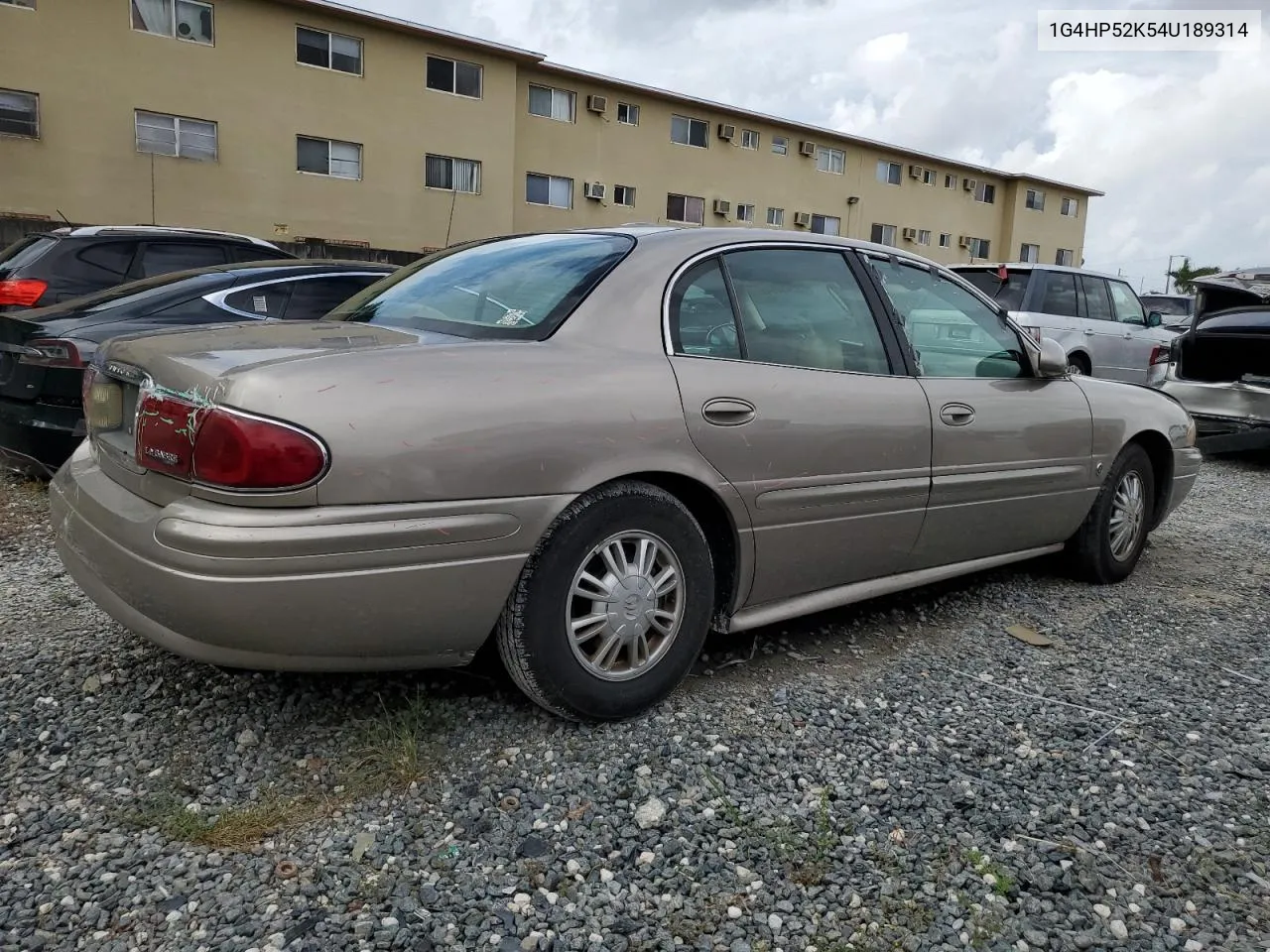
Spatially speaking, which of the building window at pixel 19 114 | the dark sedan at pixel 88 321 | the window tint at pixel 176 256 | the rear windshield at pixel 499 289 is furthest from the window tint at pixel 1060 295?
the building window at pixel 19 114

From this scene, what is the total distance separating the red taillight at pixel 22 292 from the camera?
604cm

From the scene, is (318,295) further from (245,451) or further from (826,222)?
(826,222)

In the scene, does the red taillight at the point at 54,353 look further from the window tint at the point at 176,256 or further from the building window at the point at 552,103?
the building window at the point at 552,103

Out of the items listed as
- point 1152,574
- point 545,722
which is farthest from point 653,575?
point 1152,574

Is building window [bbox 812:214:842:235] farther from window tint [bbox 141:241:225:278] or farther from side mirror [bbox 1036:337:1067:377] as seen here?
side mirror [bbox 1036:337:1067:377]

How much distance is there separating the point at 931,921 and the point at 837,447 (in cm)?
151

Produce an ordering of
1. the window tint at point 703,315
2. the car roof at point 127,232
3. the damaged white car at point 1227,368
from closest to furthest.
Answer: the window tint at point 703,315, the car roof at point 127,232, the damaged white car at point 1227,368

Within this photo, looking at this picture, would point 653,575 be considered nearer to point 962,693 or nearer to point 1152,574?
point 962,693

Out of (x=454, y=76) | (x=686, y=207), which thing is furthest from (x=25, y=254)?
(x=686, y=207)

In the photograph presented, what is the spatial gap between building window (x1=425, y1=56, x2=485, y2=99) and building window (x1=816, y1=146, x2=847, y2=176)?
12.0 metres

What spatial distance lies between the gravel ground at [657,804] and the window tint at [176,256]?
4.17 m

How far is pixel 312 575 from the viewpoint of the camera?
2156 mm

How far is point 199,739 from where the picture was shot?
8.44 feet

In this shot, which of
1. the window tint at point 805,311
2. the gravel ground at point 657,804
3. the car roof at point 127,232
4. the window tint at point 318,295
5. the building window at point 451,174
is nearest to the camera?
the gravel ground at point 657,804
